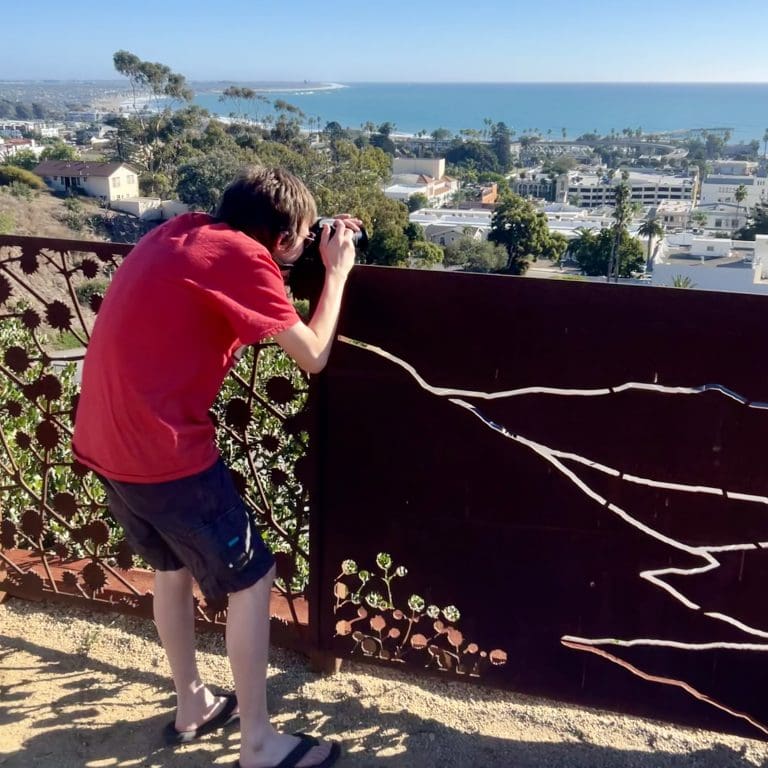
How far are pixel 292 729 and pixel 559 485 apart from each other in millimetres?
927

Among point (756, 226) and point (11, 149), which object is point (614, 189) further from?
point (11, 149)

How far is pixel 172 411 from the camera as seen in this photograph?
5.52 ft

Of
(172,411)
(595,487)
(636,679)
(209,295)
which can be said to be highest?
(209,295)

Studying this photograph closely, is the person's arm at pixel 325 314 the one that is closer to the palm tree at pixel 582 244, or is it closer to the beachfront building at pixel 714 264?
the beachfront building at pixel 714 264

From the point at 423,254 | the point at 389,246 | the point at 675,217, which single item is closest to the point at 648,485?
the point at 389,246

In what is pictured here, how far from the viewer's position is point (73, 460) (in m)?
2.61

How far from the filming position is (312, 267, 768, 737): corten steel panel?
1.89 m

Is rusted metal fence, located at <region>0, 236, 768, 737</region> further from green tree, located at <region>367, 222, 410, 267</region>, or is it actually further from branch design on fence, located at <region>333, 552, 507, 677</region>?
green tree, located at <region>367, 222, 410, 267</region>

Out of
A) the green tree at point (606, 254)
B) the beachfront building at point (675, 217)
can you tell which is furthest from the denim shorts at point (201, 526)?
the beachfront building at point (675, 217)

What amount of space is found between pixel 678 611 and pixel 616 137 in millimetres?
132330

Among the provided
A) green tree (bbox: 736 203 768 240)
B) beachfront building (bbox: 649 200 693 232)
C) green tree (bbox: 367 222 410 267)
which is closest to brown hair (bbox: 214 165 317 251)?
green tree (bbox: 367 222 410 267)

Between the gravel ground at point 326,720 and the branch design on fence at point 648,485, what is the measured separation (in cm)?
22

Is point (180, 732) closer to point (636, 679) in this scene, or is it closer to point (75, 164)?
point (636, 679)

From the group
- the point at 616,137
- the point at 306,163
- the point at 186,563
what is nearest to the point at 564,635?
the point at 186,563
